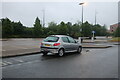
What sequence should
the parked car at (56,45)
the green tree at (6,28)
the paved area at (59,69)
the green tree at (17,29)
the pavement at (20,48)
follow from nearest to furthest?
1. the paved area at (59,69)
2. the parked car at (56,45)
3. the pavement at (20,48)
4. the green tree at (6,28)
5. the green tree at (17,29)

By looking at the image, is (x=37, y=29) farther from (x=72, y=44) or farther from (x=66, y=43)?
(x=66, y=43)

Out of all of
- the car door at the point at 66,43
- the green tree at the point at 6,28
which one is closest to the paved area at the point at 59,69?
the car door at the point at 66,43

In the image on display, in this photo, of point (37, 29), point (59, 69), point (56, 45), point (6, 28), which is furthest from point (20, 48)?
point (37, 29)

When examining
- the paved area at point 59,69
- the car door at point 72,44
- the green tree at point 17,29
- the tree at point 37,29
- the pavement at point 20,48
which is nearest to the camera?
the paved area at point 59,69

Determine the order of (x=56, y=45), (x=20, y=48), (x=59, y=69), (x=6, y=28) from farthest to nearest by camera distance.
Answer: (x=6, y=28), (x=20, y=48), (x=56, y=45), (x=59, y=69)

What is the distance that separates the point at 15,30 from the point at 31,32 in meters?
6.62

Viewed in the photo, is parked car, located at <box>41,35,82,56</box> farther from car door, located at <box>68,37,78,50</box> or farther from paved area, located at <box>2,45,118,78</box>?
paved area, located at <box>2,45,118,78</box>

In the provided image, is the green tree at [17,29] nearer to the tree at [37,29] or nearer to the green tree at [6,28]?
the tree at [37,29]

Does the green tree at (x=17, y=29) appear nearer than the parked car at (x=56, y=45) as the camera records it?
No

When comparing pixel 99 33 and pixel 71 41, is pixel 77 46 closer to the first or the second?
pixel 71 41

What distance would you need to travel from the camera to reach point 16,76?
17.0ft

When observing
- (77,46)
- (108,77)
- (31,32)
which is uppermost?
(31,32)

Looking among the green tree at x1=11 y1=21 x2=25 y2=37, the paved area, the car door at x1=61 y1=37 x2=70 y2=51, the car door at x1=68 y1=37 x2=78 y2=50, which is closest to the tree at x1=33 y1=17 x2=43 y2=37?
the green tree at x1=11 y1=21 x2=25 y2=37

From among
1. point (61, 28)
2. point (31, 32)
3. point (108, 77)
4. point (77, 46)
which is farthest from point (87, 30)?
point (108, 77)
